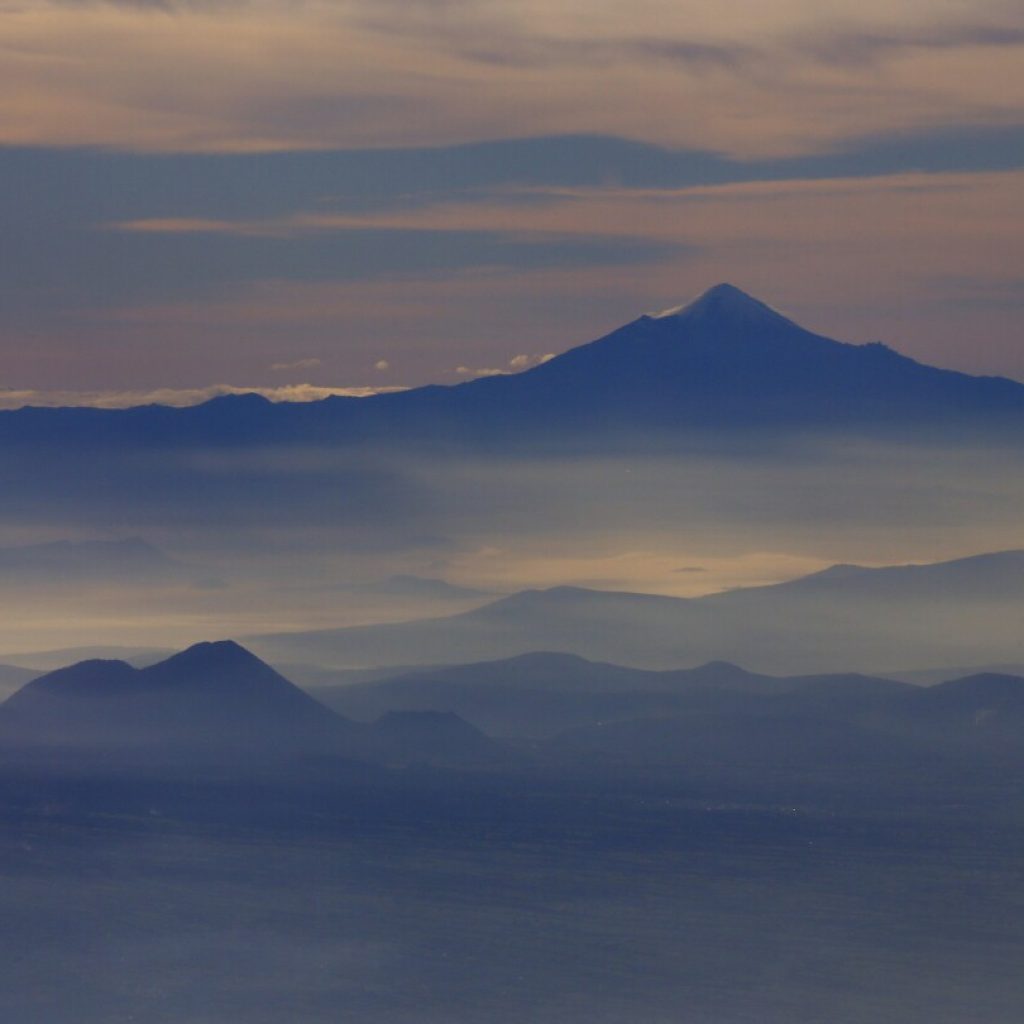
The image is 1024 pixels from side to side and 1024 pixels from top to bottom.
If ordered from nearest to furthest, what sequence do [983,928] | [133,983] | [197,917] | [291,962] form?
[133,983] < [291,962] < [983,928] < [197,917]

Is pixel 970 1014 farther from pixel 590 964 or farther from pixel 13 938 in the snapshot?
pixel 13 938

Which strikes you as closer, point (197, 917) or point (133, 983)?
point (133, 983)

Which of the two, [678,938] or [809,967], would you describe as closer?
[809,967]

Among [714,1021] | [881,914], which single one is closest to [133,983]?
[714,1021]

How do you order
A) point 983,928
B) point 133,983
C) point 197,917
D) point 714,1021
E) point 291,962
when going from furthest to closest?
point 197,917 → point 983,928 → point 291,962 → point 133,983 → point 714,1021

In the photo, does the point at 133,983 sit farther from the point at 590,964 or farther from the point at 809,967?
the point at 809,967

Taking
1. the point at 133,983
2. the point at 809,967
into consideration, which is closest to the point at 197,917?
the point at 133,983

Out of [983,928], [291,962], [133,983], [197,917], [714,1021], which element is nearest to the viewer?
[714,1021]
